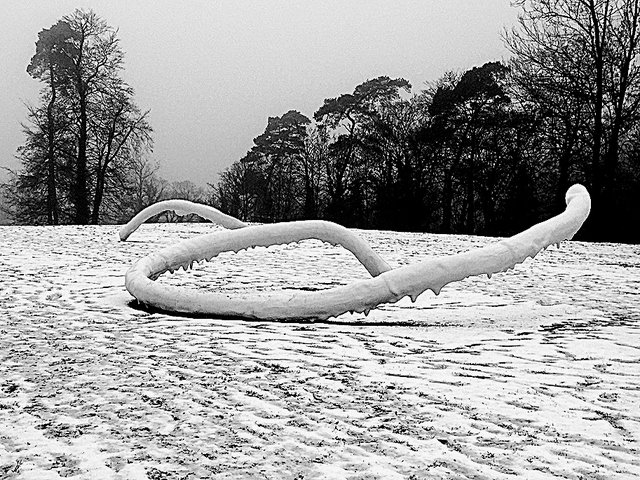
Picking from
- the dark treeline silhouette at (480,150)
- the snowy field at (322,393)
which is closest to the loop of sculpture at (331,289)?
the snowy field at (322,393)

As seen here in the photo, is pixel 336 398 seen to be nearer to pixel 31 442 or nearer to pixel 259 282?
pixel 31 442

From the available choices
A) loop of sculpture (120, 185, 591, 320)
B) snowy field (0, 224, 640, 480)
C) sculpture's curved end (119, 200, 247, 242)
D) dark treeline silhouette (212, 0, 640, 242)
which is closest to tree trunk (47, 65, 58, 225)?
dark treeline silhouette (212, 0, 640, 242)

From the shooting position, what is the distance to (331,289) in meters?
2.74

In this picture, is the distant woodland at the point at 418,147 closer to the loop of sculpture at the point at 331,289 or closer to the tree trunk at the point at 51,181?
the tree trunk at the point at 51,181

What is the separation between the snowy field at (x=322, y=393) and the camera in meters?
1.25

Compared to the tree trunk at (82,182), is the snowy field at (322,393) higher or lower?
lower

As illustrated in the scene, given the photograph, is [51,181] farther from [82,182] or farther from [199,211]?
[199,211]

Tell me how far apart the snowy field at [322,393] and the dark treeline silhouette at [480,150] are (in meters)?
11.5

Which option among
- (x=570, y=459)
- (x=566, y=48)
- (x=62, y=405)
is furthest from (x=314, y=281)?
(x=566, y=48)

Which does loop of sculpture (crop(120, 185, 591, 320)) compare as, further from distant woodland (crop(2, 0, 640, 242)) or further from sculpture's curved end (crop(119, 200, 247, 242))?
distant woodland (crop(2, 0, 640, 242))

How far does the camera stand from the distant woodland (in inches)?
558

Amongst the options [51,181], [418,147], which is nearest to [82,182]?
A: [51,181]

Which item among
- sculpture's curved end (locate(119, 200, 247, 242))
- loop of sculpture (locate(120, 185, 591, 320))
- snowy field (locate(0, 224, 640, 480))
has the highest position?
sculpture's curved end (locate(119, 200, 247, 242))

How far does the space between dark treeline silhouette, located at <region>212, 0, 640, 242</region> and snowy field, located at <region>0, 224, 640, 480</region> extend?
1146 cm
